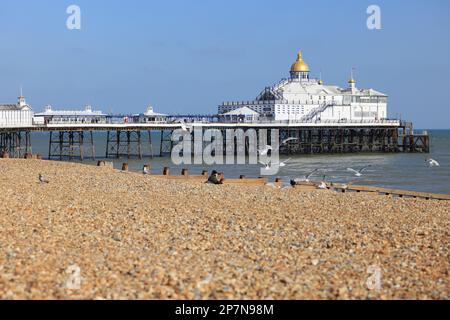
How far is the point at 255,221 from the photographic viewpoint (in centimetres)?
1325

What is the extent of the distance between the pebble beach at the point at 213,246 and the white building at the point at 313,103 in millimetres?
45704

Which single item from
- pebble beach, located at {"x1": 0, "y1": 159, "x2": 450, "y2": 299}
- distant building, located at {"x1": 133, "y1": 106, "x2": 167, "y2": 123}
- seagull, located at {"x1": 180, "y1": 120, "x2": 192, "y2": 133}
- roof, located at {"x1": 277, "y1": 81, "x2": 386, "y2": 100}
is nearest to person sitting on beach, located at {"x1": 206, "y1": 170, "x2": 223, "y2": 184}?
pebble beach, located at {"x1": 0, "y1": 159, "x2": 450, "y2": 299}

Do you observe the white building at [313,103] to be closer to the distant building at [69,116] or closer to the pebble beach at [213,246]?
the distant building at [69,116]

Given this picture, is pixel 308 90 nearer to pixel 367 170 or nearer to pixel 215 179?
pixel 367 170

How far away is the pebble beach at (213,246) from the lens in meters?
8.35

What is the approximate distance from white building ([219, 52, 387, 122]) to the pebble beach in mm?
45704

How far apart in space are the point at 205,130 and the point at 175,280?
48.9 meters

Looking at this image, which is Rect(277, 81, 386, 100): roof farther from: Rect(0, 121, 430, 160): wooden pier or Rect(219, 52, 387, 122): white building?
Rect(0, 121, 430, 160): wooden pier

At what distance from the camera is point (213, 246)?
10.7 meters

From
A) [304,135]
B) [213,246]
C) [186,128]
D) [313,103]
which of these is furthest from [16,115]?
[213,246]

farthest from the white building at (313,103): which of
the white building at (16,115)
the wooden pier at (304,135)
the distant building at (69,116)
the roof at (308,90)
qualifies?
the white building at (16,115)

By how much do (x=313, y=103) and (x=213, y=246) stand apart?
185 feet
